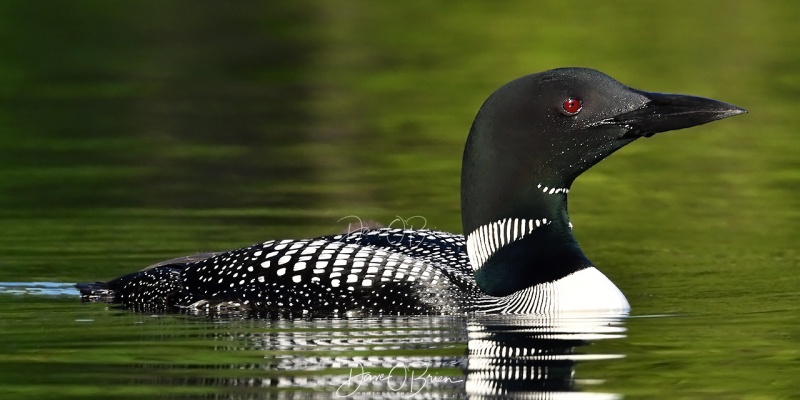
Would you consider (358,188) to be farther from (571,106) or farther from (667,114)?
(667,114)

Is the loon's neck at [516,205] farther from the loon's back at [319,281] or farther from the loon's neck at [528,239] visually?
the loon's back at [319,281]

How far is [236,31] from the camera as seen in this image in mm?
21062

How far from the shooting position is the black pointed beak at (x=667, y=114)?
21.3 ft

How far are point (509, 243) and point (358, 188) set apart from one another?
12.7ft

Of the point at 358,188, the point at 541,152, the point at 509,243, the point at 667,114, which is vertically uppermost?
the point at 358,188

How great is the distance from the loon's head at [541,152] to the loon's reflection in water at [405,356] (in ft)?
0.90

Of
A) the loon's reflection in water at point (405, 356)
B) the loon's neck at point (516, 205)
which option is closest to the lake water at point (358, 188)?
the loon's reflection in water at point (405, 356)

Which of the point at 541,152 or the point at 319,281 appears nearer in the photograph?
the point at 541,152

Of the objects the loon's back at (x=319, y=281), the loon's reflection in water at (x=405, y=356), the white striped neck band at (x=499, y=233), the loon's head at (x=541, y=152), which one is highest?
the loon's head at (x=541, y=152)

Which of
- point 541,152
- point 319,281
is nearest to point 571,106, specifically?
point 541,152

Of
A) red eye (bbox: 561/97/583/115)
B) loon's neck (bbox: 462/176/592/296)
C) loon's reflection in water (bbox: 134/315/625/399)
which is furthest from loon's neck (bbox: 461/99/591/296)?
loon's reflection in water (bbox: 134/315/625/399)

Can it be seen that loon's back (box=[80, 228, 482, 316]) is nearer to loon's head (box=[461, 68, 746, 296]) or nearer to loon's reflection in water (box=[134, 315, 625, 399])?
loon's reflection in water (box=[134, 315, 625, 399])

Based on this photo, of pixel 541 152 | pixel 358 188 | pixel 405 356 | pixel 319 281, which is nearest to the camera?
pixel 405 356

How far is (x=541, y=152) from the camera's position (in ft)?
21.9
